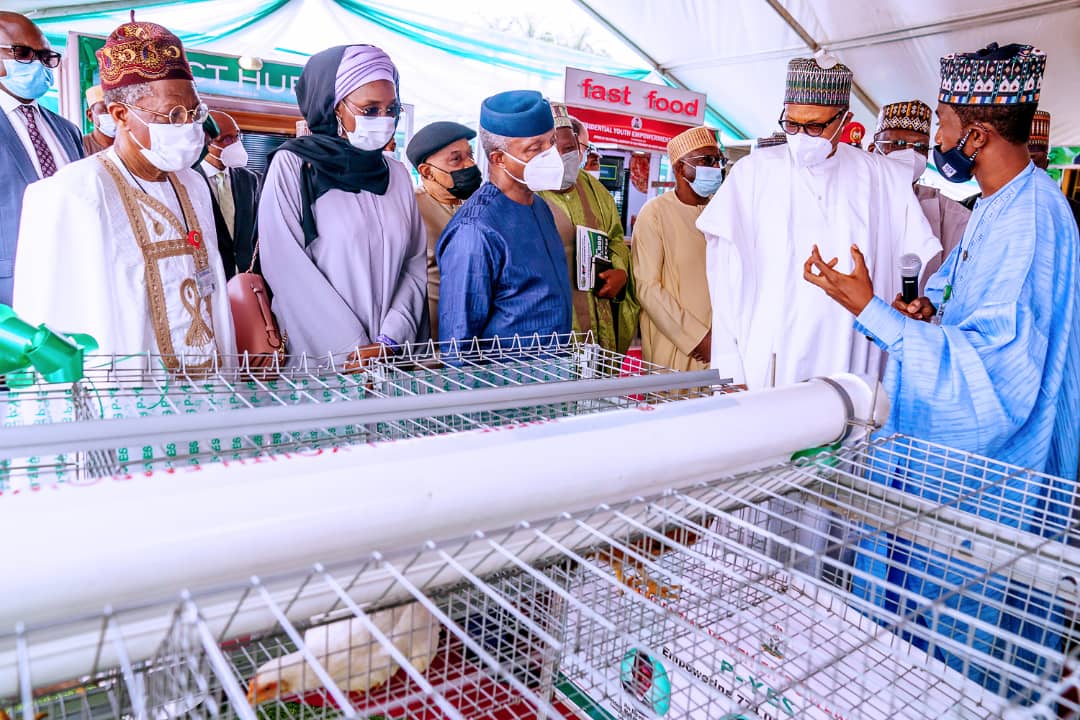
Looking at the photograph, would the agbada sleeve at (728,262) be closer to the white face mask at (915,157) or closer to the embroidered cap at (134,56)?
the white face mask at (915,157)

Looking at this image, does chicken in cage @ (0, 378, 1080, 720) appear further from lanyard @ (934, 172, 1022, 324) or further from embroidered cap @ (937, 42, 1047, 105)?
embroidered cap @ (937, 42, 1047, 105)

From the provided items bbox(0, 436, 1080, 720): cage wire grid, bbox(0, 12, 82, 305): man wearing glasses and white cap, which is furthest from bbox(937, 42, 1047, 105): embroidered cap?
bbox(0, 12, 82, 305): man wearing glasses and white cap

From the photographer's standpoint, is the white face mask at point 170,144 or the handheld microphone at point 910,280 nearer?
the white face mask at point 170,144

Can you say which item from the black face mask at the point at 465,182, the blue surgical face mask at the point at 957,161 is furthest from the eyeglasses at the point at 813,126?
the black face mask at the point at 465,182

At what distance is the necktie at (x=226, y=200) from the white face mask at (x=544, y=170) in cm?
95

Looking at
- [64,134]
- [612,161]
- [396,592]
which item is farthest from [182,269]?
[612,161]

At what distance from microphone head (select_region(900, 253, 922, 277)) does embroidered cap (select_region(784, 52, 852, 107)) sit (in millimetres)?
530

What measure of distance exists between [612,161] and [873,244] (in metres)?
1.66

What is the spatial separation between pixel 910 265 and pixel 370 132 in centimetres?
175

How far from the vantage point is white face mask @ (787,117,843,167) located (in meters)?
2.40

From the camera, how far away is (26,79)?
203 centimetres

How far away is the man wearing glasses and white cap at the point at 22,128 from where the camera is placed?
1.95 meters

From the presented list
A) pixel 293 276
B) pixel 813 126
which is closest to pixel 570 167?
pixel 813 126

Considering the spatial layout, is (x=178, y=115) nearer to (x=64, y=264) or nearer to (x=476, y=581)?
(x=64, y=264)
